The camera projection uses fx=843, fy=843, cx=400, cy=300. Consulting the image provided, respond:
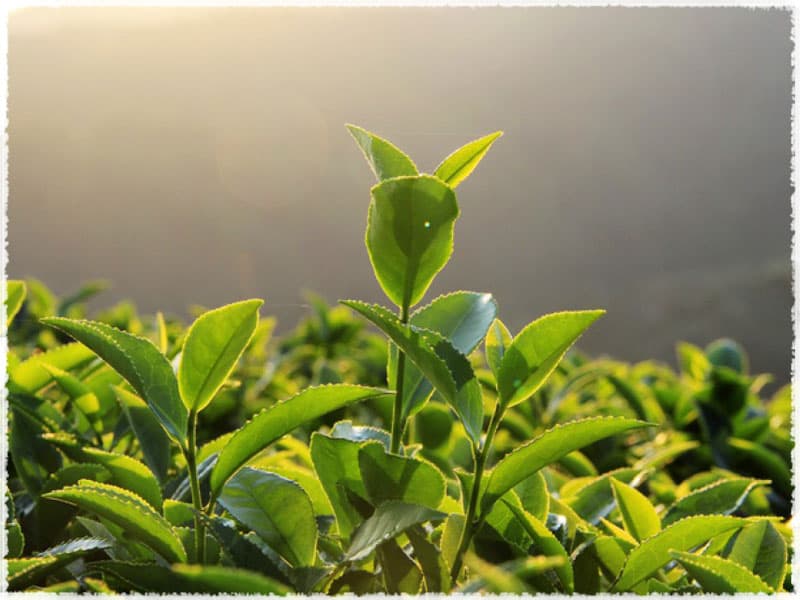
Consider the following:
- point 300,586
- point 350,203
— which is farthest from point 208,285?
point 300,586

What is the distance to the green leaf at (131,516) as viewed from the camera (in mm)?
652

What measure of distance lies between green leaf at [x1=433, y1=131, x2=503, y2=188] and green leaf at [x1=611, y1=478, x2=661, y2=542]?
381mm

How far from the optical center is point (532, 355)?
2.30 ft

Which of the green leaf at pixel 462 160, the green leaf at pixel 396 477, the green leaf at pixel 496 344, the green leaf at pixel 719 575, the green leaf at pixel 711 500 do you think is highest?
the green leaf at pixel 462 160

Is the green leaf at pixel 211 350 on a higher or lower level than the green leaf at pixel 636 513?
higher

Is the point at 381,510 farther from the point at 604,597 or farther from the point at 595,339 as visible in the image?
the point at 595,339

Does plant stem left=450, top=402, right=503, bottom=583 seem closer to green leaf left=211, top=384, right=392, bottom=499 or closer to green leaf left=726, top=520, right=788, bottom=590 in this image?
green leaf left=211, top=384, right=392, bottom=499

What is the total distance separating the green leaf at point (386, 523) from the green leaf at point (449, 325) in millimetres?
128

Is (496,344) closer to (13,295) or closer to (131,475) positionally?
(131,475)

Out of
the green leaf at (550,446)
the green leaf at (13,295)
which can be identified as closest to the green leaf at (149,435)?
the green leaf at (13,295)

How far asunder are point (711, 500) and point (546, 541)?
33 cm

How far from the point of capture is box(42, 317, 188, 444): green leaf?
68 centimetres

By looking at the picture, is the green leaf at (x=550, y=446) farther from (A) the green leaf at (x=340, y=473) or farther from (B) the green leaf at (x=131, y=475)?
(B) the green leaf at (x=131, y=475)

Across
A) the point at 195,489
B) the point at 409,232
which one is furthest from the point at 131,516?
the point at 409,232
